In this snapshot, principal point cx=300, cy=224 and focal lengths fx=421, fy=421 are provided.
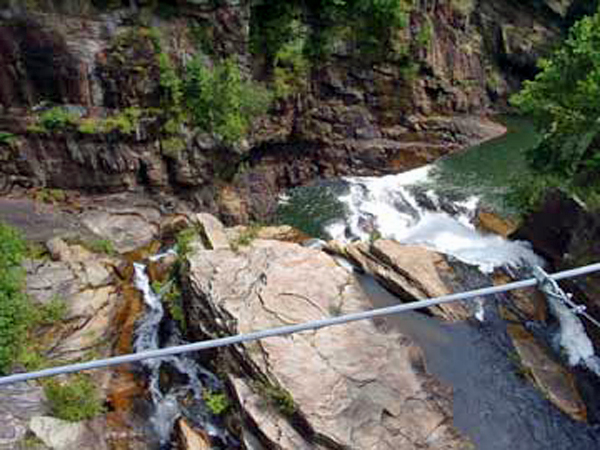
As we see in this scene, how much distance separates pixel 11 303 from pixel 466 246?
1295 cm

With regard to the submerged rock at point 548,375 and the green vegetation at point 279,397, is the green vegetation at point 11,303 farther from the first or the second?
the submerged rock at point 548,375

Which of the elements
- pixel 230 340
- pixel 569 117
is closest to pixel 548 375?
pixel 569 117

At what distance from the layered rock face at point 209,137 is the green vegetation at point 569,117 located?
825 cm

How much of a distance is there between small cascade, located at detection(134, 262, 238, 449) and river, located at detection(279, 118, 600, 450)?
4.69 m

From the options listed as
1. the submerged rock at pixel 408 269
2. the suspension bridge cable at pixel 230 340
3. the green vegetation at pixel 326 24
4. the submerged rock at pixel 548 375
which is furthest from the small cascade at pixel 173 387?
the green vegetation at pixel 326 24

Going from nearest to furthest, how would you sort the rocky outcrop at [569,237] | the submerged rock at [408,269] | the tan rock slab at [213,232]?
the rocky outcrop at [569,237]
the submerged rock at [408,269]
the tan rock slab at [213,232]

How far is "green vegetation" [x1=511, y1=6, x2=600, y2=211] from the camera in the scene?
1163cm

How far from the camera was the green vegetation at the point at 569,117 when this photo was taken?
38.2 feet

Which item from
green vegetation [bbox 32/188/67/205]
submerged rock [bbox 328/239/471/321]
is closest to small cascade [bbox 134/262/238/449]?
submerged rock [bbox 328/239/471/321]

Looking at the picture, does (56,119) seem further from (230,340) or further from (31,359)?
(230,340)

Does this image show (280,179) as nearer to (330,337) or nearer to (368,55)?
(368,55)

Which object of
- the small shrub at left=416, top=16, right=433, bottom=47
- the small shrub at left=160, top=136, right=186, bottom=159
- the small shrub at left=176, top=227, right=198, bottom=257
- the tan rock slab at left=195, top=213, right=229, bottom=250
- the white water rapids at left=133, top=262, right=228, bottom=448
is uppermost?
the small shrub at left=416, top=16, right=433, bottom=47

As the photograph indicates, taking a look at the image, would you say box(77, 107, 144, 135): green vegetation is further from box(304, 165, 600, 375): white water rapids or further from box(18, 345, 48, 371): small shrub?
box(304, 165, 600, 375): white water rapids

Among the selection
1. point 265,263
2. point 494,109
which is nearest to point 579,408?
point 265,263
